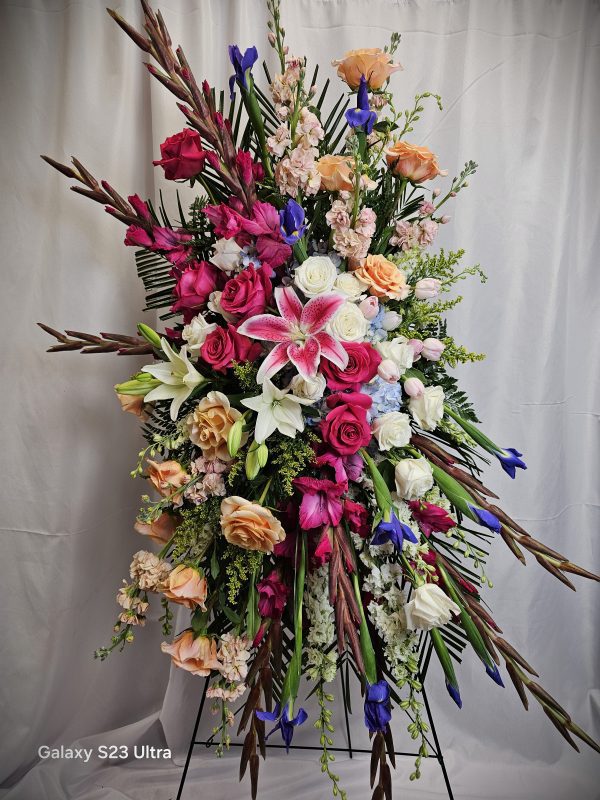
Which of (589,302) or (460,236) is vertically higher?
(460,236)

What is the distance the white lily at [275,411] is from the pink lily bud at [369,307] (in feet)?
0.56

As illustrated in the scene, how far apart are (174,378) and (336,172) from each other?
39cm

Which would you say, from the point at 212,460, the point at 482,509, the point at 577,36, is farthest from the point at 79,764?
the point at 577,36

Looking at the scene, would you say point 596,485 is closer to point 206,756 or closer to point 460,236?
point 460,236

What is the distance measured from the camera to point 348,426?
31.2 inches

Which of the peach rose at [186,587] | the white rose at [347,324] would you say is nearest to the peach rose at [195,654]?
the peach rose at [186,587]

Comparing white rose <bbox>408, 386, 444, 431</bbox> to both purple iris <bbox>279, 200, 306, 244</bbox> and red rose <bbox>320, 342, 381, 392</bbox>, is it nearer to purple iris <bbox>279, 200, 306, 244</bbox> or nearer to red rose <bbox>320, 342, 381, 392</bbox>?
red rose <bbox>320, 342, 381, 392</bbox>

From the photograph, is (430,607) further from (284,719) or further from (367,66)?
(367,66)

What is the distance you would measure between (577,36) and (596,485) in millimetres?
1093

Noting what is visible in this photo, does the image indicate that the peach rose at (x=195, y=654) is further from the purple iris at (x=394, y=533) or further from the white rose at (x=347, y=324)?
the white rose at (x=347, y=324)

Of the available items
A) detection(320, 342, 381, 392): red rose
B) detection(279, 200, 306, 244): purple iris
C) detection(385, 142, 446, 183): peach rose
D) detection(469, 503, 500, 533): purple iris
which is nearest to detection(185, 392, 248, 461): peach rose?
detection(320, 342, 381, 392): red rose

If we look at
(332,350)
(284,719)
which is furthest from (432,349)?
(284,719)

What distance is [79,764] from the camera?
145 centimetres

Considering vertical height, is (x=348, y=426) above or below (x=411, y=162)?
below
